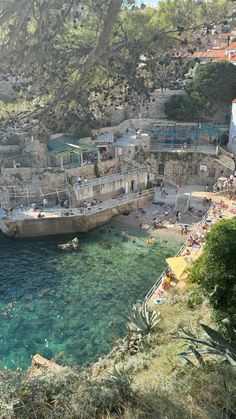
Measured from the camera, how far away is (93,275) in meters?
27.1

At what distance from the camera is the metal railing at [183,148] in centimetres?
4009

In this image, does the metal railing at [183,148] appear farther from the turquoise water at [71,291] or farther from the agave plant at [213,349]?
the agave plant at [213,349]

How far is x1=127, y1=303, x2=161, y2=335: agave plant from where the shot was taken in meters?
16.7

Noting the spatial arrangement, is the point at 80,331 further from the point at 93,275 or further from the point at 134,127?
the point at 134,127

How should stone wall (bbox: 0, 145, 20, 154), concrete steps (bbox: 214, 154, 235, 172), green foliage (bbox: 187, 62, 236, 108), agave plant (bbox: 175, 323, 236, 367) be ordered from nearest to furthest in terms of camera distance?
agave plant (bbox: 175, 323, 236, 367) → stone wall (bbox: 0, 145, 20, 154) → concrete steps (bbox: 214, 154, 235, 172) → green foliage (bbox: 187, 62, 236, 108)

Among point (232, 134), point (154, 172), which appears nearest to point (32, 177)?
point (154, 172)

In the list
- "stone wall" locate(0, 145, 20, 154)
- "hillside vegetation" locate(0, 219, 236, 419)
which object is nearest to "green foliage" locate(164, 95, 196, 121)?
"stone wall" locate(0, 145, 20, 154)

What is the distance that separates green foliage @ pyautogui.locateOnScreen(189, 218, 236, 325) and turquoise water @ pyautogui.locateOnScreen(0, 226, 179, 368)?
985 centimetres

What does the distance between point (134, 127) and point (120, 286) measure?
80.7 feet

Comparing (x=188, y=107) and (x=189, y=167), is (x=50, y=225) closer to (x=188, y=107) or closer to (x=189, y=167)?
(x=189, y=167)

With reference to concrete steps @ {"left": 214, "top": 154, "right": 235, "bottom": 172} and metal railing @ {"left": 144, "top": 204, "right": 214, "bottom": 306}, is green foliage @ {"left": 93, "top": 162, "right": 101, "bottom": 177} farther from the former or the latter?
concrete steps @ {"left": 214, "top": 154, "right": 235, "bottom": 172}

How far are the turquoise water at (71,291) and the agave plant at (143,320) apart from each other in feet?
12.2

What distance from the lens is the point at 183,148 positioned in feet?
136

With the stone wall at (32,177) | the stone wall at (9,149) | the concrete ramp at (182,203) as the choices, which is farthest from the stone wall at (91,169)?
the concrete ramp at (182,203)
